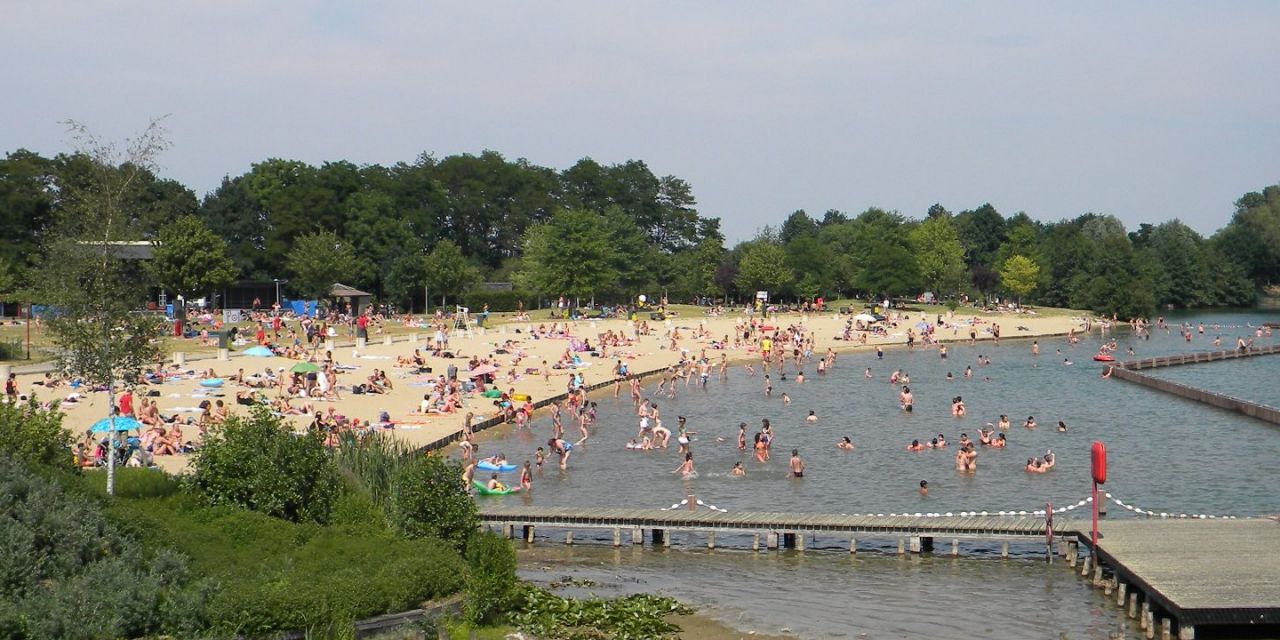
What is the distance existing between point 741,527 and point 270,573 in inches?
447

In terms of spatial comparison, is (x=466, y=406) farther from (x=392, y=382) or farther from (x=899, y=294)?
(x=899, y=294)

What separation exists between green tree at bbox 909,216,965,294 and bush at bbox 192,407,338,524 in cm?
10263

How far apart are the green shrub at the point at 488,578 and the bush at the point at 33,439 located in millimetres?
6807

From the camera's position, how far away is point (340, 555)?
63.4 ft

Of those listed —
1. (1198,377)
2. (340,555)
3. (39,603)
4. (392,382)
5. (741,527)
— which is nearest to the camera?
(39,603)

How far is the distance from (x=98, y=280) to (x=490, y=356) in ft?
129

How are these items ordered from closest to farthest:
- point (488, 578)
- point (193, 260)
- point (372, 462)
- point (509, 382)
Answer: point (488, 578)
point (372, 462)
point (509, 382)
point (193, 260)

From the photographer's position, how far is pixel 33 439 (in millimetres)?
20641

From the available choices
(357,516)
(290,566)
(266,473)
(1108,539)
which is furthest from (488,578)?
(1108,539)

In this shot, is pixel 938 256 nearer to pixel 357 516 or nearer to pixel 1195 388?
pixel 1195 388

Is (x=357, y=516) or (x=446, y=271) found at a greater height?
(x=446, y=271)

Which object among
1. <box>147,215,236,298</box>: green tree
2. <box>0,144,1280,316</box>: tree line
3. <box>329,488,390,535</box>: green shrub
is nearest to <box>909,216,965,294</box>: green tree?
<box>0,144,1280,316</box>: tree line

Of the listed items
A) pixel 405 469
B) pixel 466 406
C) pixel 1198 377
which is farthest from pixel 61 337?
pixel 1198 377

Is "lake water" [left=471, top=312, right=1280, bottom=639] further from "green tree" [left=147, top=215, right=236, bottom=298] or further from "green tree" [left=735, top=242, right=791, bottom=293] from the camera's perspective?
"green tree" [left=735, top=242, right=791, bottom=293]
